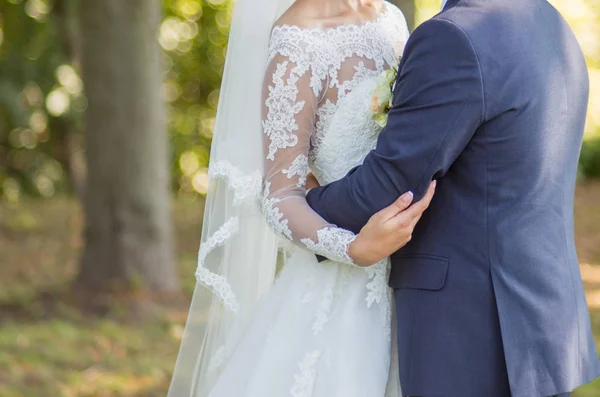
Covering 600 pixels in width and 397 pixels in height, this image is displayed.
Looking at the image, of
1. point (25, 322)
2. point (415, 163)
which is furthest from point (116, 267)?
point (415, 163)

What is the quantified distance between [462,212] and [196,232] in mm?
9065

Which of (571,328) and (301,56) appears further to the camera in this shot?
(301,56)

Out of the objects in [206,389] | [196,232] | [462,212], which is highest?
[462,212]

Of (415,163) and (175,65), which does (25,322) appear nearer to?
(415,163)

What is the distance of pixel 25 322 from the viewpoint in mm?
6199

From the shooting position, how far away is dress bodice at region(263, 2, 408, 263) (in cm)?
231

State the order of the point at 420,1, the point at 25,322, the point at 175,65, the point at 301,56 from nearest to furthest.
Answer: the point at 301,56
the point at 25,322
the point at 420,1
the point at 175,65

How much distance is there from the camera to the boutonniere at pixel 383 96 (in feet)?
7.27

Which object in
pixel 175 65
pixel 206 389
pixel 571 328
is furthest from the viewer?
pixel 175 65

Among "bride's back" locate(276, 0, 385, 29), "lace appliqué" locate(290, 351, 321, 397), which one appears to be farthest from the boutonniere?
"lace appliqué" locate(290, 351, 321, 397)

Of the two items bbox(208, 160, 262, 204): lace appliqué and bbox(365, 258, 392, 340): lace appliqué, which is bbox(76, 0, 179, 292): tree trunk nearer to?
bbox(208, 160, 262, 204): lace appliqué

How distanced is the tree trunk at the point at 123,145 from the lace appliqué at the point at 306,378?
14.0ft

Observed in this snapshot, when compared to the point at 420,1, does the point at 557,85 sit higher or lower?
higher

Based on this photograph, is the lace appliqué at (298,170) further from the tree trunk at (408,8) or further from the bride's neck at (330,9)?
the tree trunk at (408,8)
